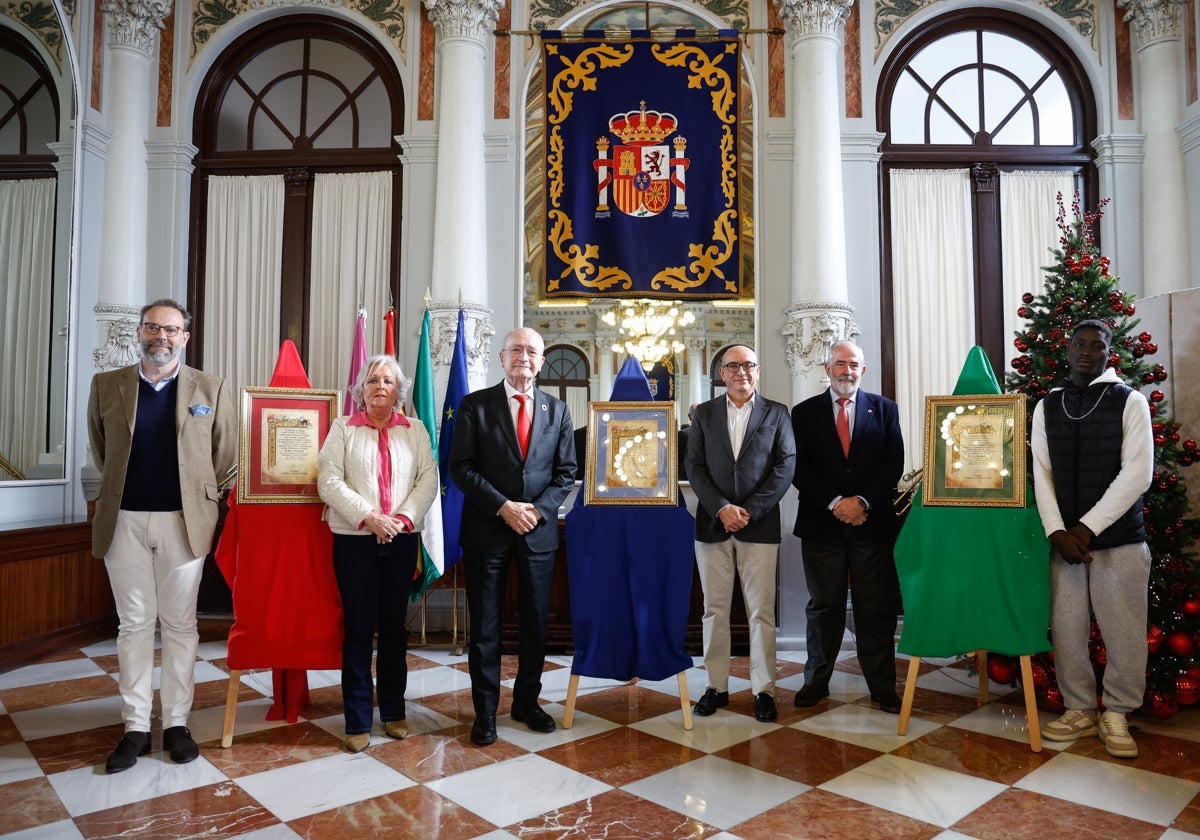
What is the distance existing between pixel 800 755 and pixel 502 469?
1577mm

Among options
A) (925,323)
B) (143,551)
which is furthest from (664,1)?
(143,551)

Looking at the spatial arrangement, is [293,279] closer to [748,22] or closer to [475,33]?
[475,33]

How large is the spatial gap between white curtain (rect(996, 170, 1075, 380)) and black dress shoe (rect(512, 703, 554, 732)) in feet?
14.6

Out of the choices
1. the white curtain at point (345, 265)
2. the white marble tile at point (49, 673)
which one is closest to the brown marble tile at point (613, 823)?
the white marble tile at point (49, 673)

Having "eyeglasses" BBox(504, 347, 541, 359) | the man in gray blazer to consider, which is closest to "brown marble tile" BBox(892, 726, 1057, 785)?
the man in gray blazer

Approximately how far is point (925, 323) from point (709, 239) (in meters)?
1.75

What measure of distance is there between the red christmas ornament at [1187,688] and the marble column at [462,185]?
421cm

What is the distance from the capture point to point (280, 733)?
10.9 feet

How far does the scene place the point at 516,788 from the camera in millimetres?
2721

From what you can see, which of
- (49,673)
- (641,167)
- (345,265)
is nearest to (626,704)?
(49,673)

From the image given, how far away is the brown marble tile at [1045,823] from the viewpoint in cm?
240

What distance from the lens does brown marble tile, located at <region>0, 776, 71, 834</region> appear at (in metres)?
2.47

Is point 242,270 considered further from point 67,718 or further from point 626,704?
point 626,704

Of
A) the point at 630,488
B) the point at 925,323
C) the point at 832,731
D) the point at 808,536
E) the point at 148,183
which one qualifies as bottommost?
the point at 832,731
